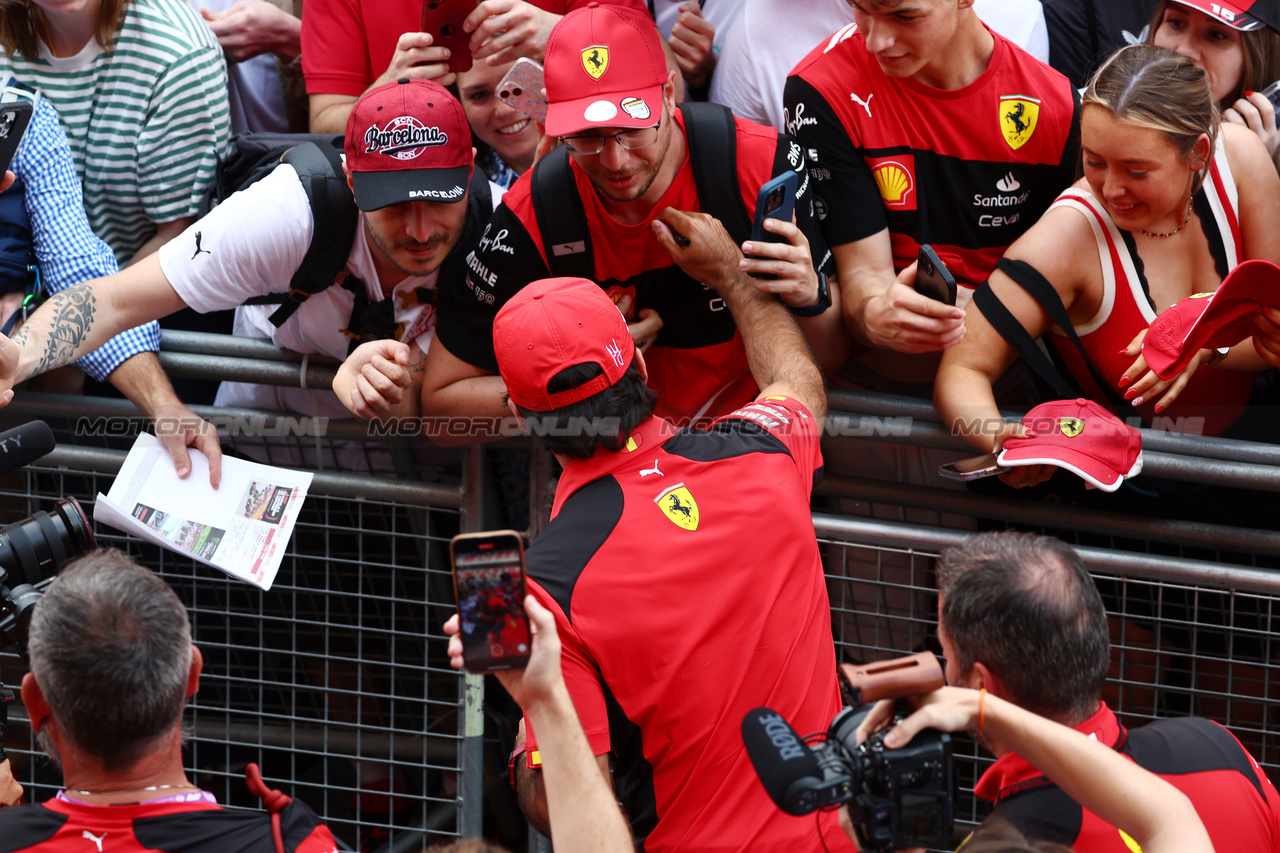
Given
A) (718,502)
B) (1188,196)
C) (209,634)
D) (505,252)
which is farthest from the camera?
(209,634)

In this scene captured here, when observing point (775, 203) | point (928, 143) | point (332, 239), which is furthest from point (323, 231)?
point (928, 143)

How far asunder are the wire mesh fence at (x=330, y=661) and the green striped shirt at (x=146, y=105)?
2.91ft

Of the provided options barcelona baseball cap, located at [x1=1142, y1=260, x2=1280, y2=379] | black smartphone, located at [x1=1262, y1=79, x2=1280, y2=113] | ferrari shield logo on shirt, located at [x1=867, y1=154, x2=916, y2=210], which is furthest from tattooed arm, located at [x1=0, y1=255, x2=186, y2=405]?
black smartphone, located at [x1=1262, y1=79, x2=1280, y2=113]

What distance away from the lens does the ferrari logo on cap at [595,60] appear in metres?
2.98

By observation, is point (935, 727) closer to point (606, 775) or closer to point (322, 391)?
point (606, 775)

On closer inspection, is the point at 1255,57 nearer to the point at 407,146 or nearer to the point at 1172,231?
the point at 1172,231

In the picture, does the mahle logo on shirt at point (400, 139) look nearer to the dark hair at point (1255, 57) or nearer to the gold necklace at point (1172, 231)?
the gold necklace at point (1172, 231)

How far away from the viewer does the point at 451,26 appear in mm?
3523

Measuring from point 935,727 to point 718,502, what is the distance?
943mm

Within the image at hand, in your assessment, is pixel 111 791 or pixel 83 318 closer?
pixel 111 791

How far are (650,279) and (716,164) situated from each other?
363mm

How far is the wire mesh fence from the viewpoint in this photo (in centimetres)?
321

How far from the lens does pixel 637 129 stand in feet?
9.69


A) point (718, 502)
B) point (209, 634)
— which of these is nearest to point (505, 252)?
point (718, 502)
